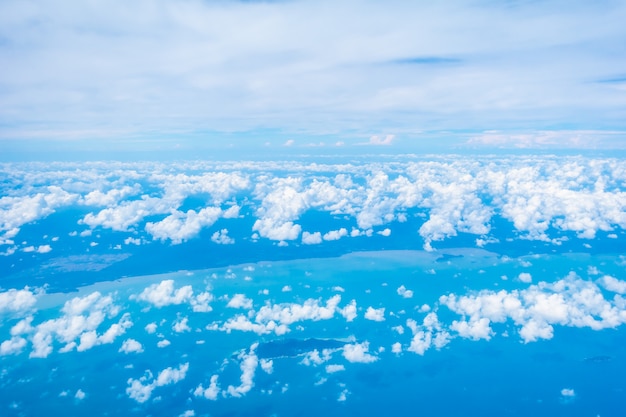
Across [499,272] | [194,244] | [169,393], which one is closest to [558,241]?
[499,272]

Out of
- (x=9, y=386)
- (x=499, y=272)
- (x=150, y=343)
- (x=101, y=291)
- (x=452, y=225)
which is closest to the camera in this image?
(x=9, y=386)

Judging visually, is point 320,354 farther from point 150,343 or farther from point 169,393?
point 150,343

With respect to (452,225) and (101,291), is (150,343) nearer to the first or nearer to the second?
(101,291)

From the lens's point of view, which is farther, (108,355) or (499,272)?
(499,272)

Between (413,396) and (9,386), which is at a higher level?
(9,386)

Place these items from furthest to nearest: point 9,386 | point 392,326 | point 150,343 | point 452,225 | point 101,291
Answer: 1. point 452,225
2. point 101,291
3. point 392,326
4. point 150,343
5. point 9,386

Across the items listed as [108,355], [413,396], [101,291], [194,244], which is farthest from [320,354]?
[194,244]
